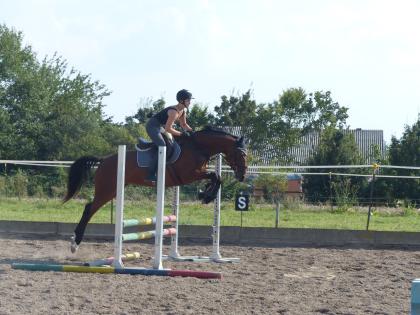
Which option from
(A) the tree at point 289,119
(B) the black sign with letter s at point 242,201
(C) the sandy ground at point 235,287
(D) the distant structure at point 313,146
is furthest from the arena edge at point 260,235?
(A) the tree at point 289,119

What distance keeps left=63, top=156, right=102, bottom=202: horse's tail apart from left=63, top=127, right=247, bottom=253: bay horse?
564 millimetres

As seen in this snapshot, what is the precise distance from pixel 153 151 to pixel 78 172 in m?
1.38

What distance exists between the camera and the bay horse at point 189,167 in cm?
1004

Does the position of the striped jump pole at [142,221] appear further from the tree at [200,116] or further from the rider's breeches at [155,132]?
the tree at [200,116]

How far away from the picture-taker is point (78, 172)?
10875mm

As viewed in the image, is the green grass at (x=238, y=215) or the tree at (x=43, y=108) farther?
the tree at (x=43, y=108)

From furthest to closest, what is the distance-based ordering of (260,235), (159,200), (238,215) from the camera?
1. (238,215)
2. (260,235)
3. (159,200)

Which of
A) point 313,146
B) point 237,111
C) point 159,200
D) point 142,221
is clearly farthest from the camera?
point 237,111

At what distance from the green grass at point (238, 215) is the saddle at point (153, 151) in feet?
17.1

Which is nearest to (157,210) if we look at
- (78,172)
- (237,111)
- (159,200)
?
(159,200)

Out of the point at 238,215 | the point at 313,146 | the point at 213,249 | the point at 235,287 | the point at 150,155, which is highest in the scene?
the point at 313,146

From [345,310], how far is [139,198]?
1229cm

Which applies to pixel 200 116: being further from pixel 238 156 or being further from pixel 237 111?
pixel 238 156

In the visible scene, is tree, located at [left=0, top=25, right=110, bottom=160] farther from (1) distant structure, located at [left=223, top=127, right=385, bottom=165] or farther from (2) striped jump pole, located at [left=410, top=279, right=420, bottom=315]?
(2) striped jump pole, located at [left=410, top=279, right=420, bottom=315]
